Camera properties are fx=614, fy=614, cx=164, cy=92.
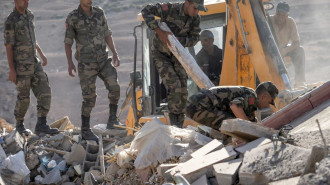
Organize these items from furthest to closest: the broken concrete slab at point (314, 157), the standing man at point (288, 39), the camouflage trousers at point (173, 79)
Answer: the standing man at point (288, 39)
the camouflage trousers at point (173, 79)
the broken concrete slab at point (314, 157)

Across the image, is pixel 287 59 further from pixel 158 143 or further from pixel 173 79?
pixel 158 143

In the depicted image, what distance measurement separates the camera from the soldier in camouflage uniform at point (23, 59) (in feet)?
25.9

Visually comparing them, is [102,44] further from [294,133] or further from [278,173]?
[278,173]

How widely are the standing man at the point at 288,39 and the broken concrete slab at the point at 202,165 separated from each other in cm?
535

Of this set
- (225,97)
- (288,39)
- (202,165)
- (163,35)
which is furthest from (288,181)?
(288,39)

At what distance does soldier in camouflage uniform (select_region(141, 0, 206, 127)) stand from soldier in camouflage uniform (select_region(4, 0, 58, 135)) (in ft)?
5.61

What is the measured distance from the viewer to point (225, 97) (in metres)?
6.41

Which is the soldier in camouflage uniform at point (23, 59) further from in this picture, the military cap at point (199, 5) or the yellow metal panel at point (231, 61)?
the yellow metal panel at point (231, 61)

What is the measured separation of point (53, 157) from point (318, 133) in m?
4.36

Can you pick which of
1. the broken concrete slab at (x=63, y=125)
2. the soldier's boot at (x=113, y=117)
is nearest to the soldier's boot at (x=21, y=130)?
the broken concrete slab at (x=63, y=125)

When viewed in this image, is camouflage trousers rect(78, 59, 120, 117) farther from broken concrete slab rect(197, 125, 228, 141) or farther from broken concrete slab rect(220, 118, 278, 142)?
broken concrete slab rect(220, 118, 278, 142)

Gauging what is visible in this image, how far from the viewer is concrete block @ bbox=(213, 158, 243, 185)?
4160 millimetres

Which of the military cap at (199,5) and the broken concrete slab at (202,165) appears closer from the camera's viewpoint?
the broken concrete slab at (202,165)

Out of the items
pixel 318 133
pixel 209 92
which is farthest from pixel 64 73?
pixel 318 133
